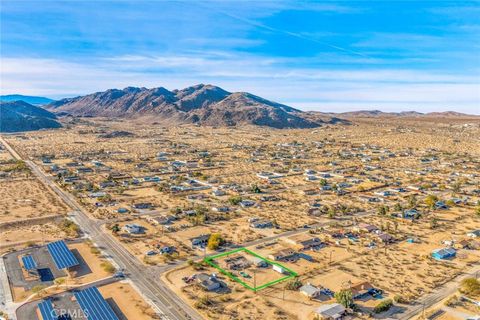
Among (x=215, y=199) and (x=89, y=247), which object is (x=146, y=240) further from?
(x=215, y=199)

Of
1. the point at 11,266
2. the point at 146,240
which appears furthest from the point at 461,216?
the point at 11,266

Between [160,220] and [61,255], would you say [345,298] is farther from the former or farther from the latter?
[160,220]

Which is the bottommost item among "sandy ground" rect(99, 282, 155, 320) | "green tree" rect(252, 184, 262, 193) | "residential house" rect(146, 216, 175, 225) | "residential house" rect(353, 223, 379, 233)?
"sandy ground" rect(99, 282, 155, 320)

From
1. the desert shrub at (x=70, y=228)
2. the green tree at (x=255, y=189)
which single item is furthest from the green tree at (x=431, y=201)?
the desert shrub at (x=70, y=228)

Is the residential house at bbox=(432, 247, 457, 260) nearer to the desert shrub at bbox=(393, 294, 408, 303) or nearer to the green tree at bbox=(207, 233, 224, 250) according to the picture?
the desert shrub at bbox=(393, 294, 408, 303)

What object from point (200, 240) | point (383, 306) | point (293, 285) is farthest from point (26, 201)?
point (383, 306)

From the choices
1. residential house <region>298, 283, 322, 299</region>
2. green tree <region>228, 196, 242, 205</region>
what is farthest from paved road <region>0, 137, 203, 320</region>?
green tree <region>228, 196, 242, 205</region>

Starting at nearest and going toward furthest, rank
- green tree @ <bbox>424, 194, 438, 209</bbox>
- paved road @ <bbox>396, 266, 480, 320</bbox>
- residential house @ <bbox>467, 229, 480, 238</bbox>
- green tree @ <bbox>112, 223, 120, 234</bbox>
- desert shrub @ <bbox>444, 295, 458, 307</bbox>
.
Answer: paved road @ <bbox>396, 266, 480, 320</bbox> → desert shrub @ <bbox>444, 295, 458, 307</bbox> → residential house @ <bbox>467, 229, 480, 238</bbox> → green tree @ <bbox>112, 223, 120, 234</bbox> → green tree @ <bbox>424, 194, 438, 209</bbox>

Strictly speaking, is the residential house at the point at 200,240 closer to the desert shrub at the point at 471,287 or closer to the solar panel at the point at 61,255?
the solar panel at the point at 61,255
